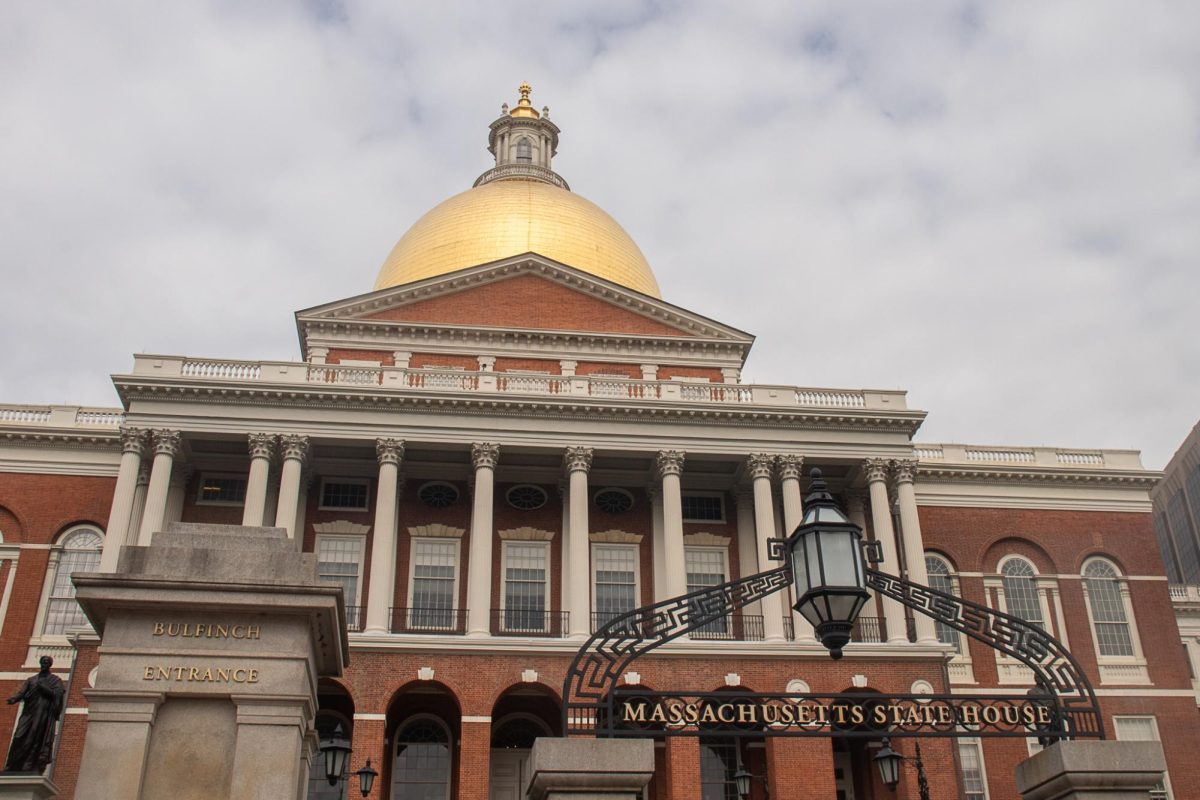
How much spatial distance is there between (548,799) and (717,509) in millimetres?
35692

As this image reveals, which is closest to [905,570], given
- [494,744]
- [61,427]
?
[494,744]

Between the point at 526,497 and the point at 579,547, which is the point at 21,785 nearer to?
the point at 579,547

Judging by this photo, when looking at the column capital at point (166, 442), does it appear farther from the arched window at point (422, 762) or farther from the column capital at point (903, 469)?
the column capital at point (903, 469)

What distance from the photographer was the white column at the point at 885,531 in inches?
1545

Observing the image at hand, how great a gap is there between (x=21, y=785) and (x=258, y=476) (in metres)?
26.9

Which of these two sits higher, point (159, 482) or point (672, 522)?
point (159, 482)

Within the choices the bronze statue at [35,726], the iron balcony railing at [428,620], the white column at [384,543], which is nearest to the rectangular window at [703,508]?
the iron balcony railing at [428,620]

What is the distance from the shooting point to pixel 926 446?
47.2 m

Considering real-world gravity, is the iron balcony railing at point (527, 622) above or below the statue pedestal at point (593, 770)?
above

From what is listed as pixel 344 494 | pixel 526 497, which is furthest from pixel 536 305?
pixel 344 494

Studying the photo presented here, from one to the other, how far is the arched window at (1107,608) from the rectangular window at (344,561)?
26.7m

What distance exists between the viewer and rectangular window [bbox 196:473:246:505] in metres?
41.6

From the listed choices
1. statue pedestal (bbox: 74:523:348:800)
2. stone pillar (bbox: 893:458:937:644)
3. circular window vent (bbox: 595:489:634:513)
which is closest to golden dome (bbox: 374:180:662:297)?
circular window vent (bbox: 595:489:634:513)

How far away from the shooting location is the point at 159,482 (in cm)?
3834
